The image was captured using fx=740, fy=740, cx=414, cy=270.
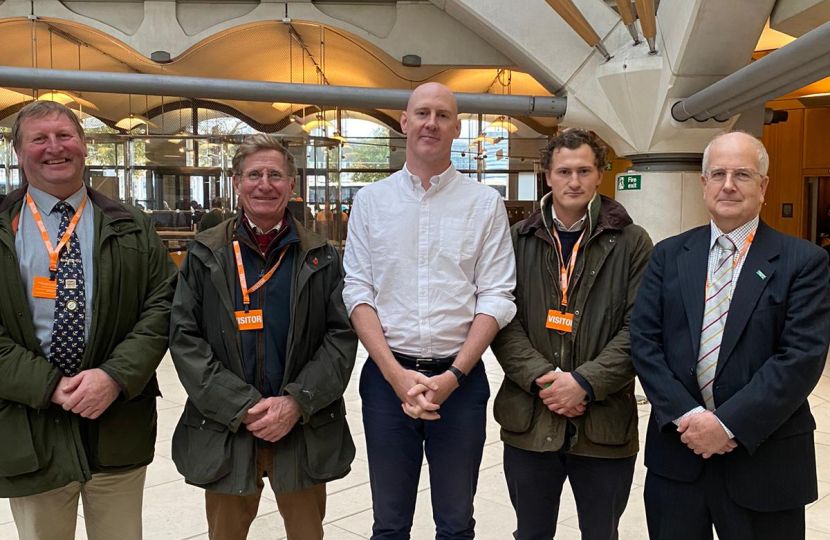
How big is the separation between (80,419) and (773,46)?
10.5 meters

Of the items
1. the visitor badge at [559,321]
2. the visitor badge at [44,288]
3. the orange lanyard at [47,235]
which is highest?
the orange lanyard at [47,235]


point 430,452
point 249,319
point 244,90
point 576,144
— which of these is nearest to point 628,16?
point 244,90

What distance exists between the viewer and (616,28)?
26.9ft

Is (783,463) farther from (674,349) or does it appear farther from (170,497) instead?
(170,497)

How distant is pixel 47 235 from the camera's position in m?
2.64

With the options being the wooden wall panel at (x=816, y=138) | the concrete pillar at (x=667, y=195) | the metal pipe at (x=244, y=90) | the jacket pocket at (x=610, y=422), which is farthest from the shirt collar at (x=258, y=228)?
the wooden wall panel at (x=816, y=138)

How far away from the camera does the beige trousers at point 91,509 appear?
2.66 metres

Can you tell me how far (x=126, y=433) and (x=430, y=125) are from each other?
1595 millimetres

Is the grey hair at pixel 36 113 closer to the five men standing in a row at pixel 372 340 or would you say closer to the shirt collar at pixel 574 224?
the five men standing in a row at pixel 372 340

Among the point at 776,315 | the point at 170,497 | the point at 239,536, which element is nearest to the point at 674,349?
the point at 776,315

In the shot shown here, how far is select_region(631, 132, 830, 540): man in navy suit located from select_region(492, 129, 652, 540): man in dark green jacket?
0.24 metres

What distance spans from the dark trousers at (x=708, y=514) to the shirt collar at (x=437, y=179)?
129cm

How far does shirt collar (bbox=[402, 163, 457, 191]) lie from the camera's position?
2.80 m

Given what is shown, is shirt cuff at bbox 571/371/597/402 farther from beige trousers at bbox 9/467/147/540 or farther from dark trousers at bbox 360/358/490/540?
beige trousers at bbox 9/467/147/540
